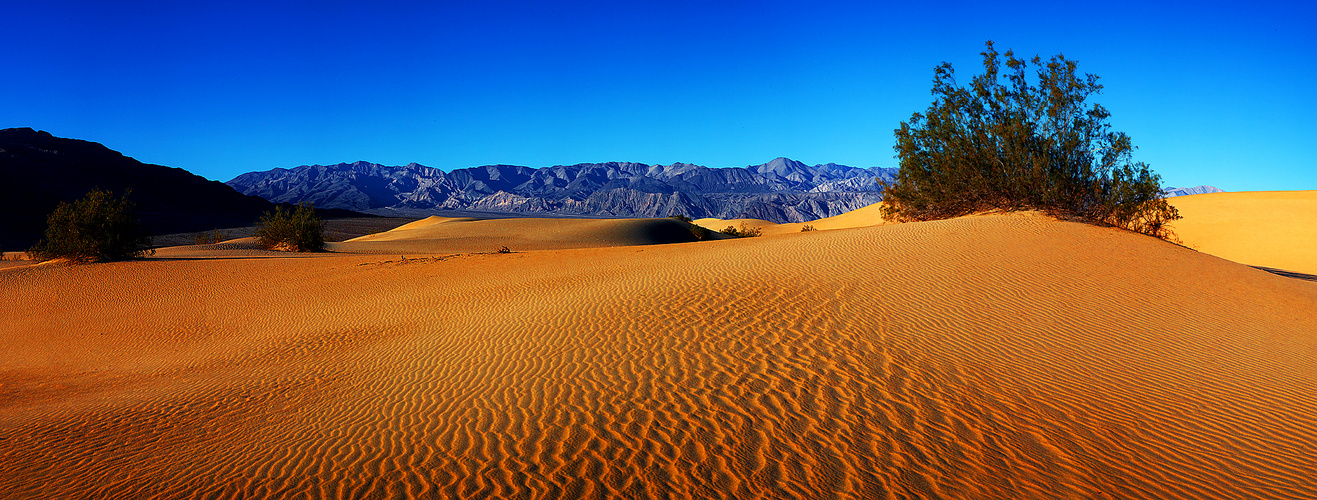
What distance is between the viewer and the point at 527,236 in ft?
110

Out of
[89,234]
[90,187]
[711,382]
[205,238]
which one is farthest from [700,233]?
[90,187]

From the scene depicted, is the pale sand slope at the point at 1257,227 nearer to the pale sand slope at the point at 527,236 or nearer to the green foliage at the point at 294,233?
the pale sand slope at the point at 527,236

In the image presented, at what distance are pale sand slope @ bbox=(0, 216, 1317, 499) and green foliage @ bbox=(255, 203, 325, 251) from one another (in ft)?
37.0

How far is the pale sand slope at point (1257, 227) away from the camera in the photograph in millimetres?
23688

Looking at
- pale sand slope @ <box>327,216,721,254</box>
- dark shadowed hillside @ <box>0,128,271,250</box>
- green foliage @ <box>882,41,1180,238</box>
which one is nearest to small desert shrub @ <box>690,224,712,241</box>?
pale sand slope @ <box>327,216,721,254</box>

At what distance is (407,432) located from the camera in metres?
5.69

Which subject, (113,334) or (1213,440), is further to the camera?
(113,334)

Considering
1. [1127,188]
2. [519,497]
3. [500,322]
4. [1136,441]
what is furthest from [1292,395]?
[1127,188]

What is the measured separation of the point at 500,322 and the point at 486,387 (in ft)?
9.57

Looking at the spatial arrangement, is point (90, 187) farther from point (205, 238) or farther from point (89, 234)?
point (89, 234)

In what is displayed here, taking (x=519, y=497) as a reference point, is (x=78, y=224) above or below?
above

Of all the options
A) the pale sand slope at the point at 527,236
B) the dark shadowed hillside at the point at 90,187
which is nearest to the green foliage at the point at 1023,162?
the pale sand slope at the point at 527,236

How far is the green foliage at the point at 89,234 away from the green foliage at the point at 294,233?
668 centimetres

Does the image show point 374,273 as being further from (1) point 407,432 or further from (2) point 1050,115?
(2) point 1050,115
